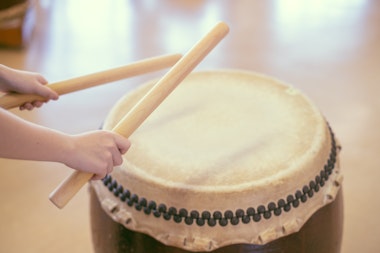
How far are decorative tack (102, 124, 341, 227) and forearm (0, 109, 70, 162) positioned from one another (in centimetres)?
26

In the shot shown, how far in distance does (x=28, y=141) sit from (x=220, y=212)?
0.42 meters

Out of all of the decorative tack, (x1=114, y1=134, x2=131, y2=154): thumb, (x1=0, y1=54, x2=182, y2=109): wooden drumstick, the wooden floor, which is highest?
(x1=0, y1=54, x2=182, y2=109): wooden drumstick

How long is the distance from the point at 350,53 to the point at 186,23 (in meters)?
1.07

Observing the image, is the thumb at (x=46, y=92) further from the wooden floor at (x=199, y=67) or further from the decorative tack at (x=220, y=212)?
the wooden floor at (x=199, y=67)

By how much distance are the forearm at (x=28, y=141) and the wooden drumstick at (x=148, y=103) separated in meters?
0.06

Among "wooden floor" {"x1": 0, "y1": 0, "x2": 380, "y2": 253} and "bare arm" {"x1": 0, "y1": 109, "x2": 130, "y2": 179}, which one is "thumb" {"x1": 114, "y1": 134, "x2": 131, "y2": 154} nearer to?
"bare arm" {"x1": 0, "y1": 109, "x2": 130, "y2": 179}

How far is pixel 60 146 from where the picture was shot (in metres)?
0.87

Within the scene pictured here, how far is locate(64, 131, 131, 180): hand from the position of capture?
88 cm

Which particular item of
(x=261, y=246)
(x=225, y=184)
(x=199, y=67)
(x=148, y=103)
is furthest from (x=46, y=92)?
(x=199, y=67)

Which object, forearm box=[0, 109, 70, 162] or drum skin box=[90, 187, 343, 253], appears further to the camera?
drum skin box=[90, 187, 343, 253]

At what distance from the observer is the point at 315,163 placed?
112 centimetres

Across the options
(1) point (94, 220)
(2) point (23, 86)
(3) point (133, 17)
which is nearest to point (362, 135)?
(1) point (94, 220)

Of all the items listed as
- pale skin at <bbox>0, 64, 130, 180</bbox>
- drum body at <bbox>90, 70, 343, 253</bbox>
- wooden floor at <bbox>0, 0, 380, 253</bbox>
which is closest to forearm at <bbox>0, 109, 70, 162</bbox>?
pale skin at <bbox>0, 64, 130, 180</bbox>

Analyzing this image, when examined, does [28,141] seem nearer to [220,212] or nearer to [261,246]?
[220,212]
